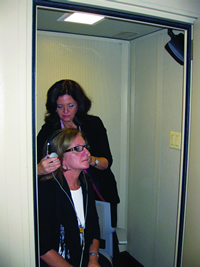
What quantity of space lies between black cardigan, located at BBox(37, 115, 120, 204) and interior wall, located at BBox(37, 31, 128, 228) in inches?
5.3

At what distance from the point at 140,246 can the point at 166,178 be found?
79 cm

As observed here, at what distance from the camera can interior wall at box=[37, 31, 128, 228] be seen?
6.06ft

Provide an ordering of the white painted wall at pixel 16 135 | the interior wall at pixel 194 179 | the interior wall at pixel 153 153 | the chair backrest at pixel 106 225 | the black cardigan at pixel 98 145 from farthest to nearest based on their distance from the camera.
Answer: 1. the interior wall at pixel 153 153
2. the chair backrest at pixel 106 225
3. the black cardigan at pixel 98 145
4. the interior wall at pixel 194 179
5. the white painted wall at pixel 16 135

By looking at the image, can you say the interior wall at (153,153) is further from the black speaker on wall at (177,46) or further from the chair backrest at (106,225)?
the chair backrest at (106,225)

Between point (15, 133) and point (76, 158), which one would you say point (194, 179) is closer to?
point (76, 158)

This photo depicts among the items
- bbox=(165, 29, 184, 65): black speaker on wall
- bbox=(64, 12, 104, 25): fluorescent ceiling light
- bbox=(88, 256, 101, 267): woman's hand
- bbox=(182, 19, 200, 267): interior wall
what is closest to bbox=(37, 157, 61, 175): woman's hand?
bbox=(88, 256, 101, 267): woman's hand

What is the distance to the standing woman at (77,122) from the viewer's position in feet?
5.91

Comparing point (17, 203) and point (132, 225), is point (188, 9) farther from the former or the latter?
point (132, 225)

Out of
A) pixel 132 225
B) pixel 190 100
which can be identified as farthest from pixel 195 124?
pixel 132 225

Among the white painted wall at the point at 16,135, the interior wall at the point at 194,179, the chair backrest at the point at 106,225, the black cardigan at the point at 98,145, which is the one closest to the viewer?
the white painted wall at the point at 16,135

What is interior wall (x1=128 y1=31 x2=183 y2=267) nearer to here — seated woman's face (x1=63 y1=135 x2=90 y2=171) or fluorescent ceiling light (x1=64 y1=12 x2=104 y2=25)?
fluorescent ceiling light (x1=64 y1=12 x2=104 y2=25)

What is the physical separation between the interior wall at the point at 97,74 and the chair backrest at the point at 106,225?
0.51 m

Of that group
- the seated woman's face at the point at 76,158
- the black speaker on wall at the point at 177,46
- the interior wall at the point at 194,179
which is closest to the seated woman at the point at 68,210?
the seated woman's face at the point at 76,158

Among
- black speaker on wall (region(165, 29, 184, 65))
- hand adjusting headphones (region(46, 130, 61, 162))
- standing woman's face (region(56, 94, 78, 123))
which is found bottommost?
hand adjusting headphones (region(46, 130, 61, 162))
